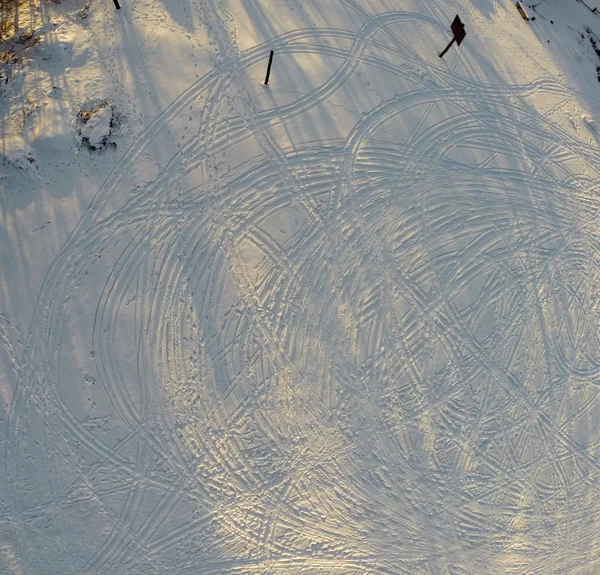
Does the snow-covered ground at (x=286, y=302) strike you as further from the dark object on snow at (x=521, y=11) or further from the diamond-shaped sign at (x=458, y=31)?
the dark object on snow at (x=521, y=11)

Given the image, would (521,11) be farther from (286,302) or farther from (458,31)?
(286,302)

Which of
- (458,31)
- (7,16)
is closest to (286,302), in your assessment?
(458,31)

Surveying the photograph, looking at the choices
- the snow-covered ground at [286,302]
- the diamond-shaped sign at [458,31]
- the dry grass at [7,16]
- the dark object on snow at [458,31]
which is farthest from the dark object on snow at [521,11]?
the dry grass at [7,16]

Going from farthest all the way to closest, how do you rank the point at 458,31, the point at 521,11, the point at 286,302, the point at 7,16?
1. the point at 521,11
2. the point at 458,31
3. the point at 7,16
4. the point at 286,302

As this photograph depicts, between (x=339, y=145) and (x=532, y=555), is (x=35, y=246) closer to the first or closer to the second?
(x=339, y=145)

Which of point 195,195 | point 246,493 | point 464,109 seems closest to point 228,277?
point 195,195

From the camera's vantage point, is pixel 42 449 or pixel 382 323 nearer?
pixel 42 449

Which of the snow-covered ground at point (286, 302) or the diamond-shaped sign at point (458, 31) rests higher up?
the diamond-shaped sign at point (458, 31)

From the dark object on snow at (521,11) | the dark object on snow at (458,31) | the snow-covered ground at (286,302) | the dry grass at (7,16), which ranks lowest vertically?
the snow-covered ground at (286,302)

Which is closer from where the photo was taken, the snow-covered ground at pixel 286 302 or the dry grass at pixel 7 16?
the snow-covered ground at pixel 286 302
